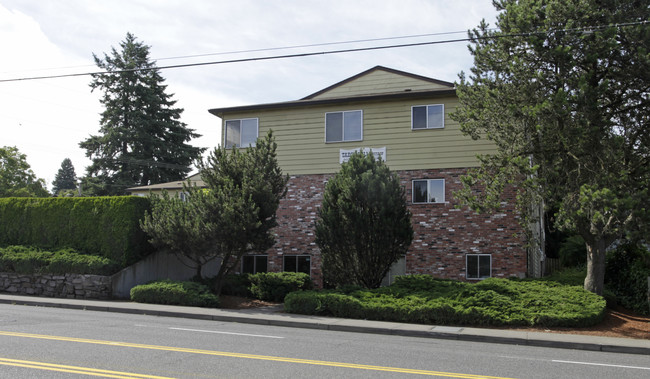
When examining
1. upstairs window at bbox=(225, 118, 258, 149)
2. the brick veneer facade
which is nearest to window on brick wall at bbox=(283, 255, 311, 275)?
the brick veneer facade

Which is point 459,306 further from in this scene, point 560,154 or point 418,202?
point 418,202

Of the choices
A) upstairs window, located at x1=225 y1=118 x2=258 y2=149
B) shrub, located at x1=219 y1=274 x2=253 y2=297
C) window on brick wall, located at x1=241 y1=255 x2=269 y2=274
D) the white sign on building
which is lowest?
shrub, located at x1=219 y1=274 x2=253 y2=297

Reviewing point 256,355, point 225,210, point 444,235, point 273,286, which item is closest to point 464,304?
point 444,235

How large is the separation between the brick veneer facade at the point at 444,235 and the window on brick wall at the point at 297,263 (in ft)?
0.55

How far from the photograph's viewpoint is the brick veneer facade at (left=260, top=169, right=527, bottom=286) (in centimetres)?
1945

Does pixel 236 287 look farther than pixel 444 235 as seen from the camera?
No

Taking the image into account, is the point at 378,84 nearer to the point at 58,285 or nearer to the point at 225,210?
the point at 225,210

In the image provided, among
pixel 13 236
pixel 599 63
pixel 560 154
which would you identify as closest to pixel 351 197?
pixel 560 154

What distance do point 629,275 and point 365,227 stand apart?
818 cm

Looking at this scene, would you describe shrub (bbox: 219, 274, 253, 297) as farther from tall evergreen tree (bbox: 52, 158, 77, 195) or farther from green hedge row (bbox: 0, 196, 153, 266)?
tall evergreen tree (bbox: 52, 158, 77, 195)

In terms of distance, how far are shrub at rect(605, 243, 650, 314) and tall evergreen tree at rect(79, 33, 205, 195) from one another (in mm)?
35161

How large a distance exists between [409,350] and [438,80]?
1533 cm

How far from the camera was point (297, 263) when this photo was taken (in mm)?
22172

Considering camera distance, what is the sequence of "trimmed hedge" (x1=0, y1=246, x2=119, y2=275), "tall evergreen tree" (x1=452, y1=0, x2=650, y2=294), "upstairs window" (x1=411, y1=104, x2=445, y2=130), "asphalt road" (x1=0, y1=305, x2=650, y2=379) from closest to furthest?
"asphalt road" (x1=0, y1=305, x2=650, y2=379) → "tall evergreen tree" (x1=452, y1=0, x2=650, y2=294) → "trimmed hedge" (x1=0, y1=246, x2=119, y2=275) → "upstairs window" (x1=411, y1=104, x2=445, y2=130)
